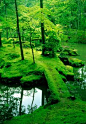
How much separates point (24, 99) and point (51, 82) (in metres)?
2.26

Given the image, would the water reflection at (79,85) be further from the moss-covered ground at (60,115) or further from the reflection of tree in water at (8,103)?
Result: the reflection of tree in water at (8,103)

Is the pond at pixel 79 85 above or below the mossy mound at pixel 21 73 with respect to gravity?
below

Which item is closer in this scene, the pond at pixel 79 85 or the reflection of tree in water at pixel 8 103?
the reflection of tree in water at pixel 8 103

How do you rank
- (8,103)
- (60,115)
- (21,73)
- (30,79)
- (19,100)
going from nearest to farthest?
(60,115) < (8,103) < (19,100) < (30,79) < (21,73)

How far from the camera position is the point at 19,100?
412 inches

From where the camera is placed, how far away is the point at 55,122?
6.51 m

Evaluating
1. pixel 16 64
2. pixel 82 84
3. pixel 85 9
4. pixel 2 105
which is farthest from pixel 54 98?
pixel 85 9

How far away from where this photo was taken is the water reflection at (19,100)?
29.2 feet

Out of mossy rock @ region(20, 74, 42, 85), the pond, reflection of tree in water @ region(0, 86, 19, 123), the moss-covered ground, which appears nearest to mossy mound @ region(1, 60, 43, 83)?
mossy rock @ region(20, 74, 42, 85)

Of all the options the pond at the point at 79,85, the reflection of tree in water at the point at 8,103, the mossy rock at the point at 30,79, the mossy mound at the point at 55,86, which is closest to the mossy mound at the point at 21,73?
the mossy rock at the point at 30,79

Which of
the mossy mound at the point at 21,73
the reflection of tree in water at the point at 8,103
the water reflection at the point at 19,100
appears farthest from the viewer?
the mossy mound at the point at 21,73

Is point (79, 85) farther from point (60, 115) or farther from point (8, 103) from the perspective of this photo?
point (8, 103)

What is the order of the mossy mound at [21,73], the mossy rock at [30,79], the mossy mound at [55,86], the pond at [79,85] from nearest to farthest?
the mossy mound at [55,86] → the pond at [79,85] → the mossy rock at [30,79] → the mossy mound at [21,73]

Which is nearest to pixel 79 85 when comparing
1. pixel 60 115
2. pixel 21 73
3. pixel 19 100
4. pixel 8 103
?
pixel 19 100
